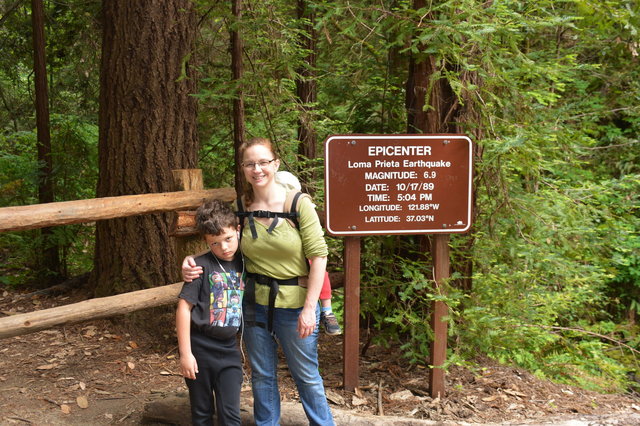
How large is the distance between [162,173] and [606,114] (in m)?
7.78

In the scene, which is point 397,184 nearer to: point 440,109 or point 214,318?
point 440,109

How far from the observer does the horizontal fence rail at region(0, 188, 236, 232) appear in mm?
3686

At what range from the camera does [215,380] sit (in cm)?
326

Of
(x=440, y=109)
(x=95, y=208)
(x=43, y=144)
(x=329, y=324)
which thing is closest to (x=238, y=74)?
(x=440, y=109)

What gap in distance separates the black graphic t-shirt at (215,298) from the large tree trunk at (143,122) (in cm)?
278

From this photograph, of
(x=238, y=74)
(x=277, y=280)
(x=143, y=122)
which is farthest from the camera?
Answer: (x=238, y=74)

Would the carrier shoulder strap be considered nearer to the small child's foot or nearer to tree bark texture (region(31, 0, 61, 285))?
the small child's foot

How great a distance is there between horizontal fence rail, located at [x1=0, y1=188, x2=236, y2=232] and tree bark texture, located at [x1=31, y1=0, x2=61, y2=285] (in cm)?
393

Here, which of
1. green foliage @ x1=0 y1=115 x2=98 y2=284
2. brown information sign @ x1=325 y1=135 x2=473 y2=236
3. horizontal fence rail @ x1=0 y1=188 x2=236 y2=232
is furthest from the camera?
green foliage @ x1=0 y1=115 x2=98 y2=284

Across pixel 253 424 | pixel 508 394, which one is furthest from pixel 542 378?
pixel 253 424

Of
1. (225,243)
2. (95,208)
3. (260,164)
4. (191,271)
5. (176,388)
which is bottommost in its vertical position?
(176,388)

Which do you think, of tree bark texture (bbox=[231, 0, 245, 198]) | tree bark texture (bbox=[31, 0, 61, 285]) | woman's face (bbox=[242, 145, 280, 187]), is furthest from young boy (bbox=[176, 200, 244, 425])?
tree bark texture (bbox=[31, 0, 61, 285])

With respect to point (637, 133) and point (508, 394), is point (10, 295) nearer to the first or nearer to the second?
point (508, 394)

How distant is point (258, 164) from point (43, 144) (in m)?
5.60
